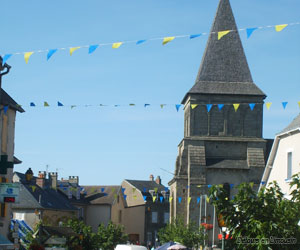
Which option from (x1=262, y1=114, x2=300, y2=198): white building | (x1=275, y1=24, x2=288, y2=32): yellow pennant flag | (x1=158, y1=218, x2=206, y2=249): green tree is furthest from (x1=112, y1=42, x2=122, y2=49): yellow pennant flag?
(x1=158, y1=218, x2=206, y2=249): green tree

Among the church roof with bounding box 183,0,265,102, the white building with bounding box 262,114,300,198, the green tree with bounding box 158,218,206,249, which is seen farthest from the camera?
the church roof with bounding box 183,0,265,102

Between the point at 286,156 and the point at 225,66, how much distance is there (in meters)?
40.7

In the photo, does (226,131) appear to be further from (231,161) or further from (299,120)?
(299,120)

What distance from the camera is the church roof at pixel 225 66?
2625 inches

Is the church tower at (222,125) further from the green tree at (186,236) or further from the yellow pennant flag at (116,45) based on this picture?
the yellow pennant flag at (116,45)

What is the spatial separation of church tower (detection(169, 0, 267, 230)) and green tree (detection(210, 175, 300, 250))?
45.6 m

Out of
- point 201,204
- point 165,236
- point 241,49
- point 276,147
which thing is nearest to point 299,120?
point 276,147

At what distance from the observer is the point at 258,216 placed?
18688 millimetres

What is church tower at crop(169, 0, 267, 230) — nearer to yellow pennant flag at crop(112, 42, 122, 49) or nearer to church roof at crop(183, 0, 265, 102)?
church roof at crop(183, 0, 265, 102)

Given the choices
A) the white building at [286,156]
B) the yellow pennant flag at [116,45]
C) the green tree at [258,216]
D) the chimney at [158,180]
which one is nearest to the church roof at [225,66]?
the chimney at [158,180]

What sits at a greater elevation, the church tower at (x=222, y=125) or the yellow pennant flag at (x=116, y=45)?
the church tower at (x=222, y=125)

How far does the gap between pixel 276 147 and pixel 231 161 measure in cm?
3759

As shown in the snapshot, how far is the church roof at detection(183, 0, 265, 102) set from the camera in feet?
219

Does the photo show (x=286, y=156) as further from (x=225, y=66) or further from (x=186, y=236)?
(x=225, y=66)
